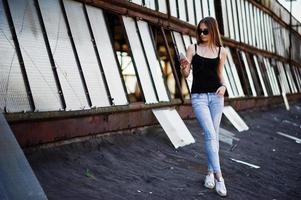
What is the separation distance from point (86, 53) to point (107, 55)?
27.8 inches

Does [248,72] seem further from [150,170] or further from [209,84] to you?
[209,84]

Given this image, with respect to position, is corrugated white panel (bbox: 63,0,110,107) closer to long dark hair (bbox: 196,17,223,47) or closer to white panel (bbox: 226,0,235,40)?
long dark hair (bbox: 196,17,223,47)

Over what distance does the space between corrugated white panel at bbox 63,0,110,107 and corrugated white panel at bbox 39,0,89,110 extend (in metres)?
0.21

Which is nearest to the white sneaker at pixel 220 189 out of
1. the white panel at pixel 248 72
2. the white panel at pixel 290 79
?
the white panel at pixel 248 72

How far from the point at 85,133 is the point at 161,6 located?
5.21m

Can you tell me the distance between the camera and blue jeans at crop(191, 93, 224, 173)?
519 centimetres

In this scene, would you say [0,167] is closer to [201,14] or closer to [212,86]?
[212,86]

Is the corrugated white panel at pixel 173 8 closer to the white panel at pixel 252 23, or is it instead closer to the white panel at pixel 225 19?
the white panel at pixel 225 19

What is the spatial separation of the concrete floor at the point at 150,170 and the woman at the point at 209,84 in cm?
54

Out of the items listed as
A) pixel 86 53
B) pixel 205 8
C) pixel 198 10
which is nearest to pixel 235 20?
pixel 205 8

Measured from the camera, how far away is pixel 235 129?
40.1 ft

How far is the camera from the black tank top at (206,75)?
5270 mm

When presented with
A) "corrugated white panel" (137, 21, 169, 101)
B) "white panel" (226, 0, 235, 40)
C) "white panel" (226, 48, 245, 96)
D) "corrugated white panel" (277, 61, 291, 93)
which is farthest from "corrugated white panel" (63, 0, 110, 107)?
"corrugated white panel" (277, 61, 291, 93)

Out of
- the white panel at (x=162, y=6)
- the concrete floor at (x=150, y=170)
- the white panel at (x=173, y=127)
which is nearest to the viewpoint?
the concrete floor at (x=150, y=170)
